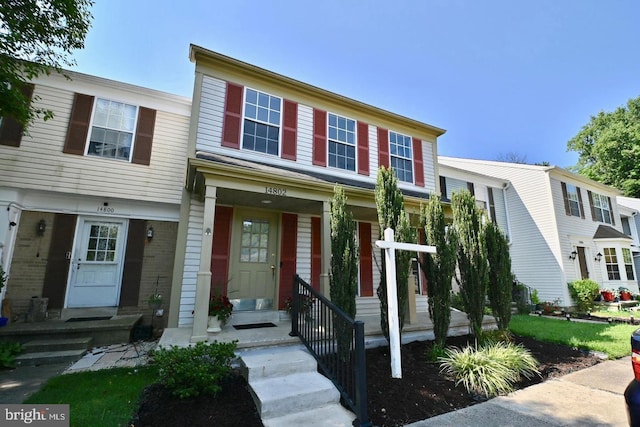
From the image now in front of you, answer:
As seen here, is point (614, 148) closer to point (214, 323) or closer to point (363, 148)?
point (363, 148)

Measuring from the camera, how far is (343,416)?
289 cm

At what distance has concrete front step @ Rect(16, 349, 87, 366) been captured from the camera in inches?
169

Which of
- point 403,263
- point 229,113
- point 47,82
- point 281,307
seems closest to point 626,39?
point 403,263

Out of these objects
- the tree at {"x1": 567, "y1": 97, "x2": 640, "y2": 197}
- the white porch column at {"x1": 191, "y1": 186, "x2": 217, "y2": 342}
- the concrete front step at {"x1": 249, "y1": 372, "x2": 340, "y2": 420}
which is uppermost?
the tree at {"x1": 567, "y1": 97, "x2": 640, "y2": 197}

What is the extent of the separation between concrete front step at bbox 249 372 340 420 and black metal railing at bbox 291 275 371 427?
176mm

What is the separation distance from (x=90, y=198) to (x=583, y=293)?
17.0m

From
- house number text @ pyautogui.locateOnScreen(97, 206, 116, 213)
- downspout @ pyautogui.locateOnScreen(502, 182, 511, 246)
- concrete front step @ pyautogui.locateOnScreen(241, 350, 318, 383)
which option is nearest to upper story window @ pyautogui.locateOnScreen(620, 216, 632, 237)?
downspout @ pyautogui.locateOnScreen(502, 182, 511, 246)

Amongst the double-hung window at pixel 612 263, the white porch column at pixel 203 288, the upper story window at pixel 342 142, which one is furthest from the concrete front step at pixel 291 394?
the double-hung window at pixel 612 263

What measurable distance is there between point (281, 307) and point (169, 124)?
220 inches

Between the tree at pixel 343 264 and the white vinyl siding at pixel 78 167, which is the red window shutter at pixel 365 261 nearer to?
the tree at pixel 343 264

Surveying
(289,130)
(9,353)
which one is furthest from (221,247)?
(9,353)

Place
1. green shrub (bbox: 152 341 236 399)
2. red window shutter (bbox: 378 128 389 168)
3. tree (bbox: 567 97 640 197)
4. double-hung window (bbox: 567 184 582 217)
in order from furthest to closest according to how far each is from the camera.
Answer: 1. tree (bbox: 567 97 640 197)
2. double-hung window (bbox: 567 184 582 217)
3. red window shutter (bbox: 378 128 389 168)
4. green shrub (bbox: 152 341 236 399)

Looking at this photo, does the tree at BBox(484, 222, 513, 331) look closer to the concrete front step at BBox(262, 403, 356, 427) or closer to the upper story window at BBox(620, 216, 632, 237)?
the concrete front step at BBox(262, 403, 356, 427)

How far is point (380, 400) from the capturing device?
3314mm
